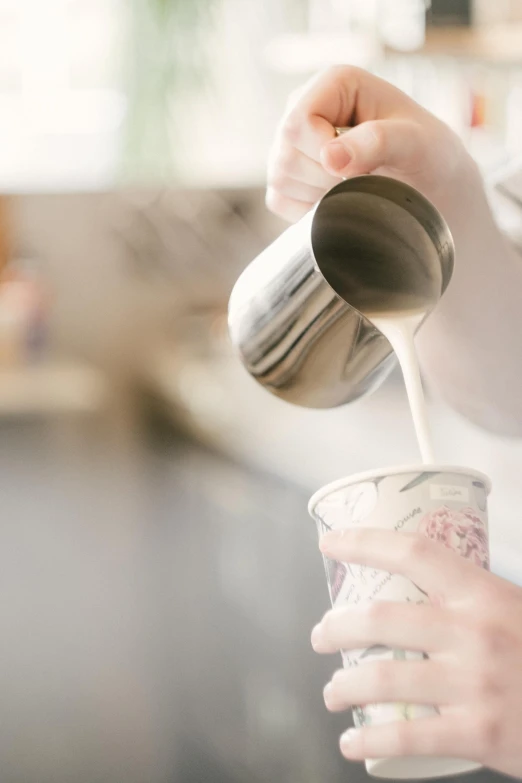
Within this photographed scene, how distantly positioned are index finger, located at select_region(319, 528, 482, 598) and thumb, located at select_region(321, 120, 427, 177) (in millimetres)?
252

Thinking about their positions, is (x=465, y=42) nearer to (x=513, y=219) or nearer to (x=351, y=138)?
(x=513, y=219)

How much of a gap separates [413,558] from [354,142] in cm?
28

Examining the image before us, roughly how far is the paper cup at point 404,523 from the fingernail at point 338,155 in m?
0.22

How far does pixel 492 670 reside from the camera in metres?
0.43

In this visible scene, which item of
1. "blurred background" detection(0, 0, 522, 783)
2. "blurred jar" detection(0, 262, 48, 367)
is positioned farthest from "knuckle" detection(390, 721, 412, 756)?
"blurred jar" detection(0, 262, 48, 367)

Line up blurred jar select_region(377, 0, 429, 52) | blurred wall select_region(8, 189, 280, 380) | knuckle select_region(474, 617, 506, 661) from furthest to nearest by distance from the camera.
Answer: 1. blurred wall select_region(8, 189, 280, 380)
2. blurred jar select_region(377, 0, 429, 52)
3. knuckle select_region(474, 617, 506, 661)

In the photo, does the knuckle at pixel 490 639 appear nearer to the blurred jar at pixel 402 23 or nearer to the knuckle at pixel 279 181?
the knuckle at pixel 279 181

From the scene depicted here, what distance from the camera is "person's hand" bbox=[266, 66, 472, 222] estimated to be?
62 cm

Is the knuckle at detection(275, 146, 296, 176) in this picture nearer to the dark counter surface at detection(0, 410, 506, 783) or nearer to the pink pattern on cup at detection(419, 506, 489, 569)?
the pink pattern on cup at detection(419, 506, 489, 569)

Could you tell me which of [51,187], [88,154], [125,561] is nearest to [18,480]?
[125,561]

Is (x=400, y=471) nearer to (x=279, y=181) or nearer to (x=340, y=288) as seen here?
(x=340, y=288)

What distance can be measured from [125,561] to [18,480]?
2.86 feet

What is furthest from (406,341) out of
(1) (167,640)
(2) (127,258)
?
(2) (127,258)

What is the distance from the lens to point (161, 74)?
2809mm
